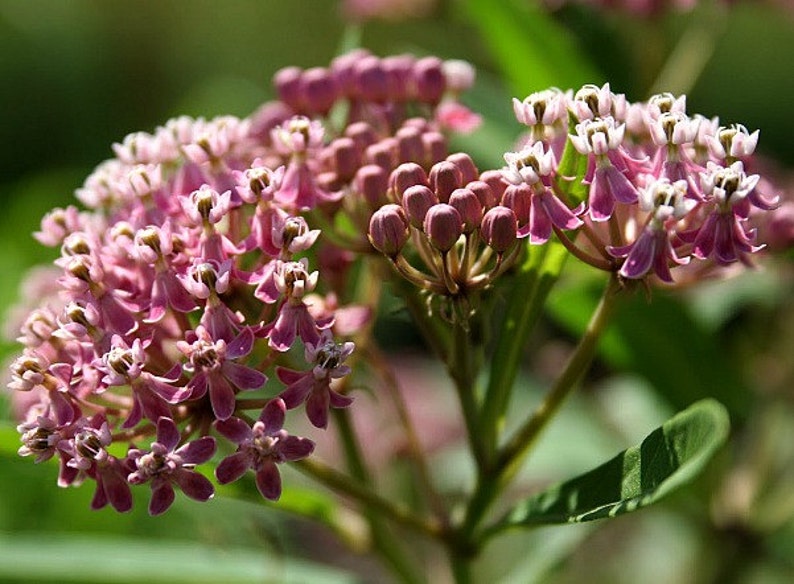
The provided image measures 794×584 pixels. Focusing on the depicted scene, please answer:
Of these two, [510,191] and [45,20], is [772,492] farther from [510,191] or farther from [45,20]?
[45,20]

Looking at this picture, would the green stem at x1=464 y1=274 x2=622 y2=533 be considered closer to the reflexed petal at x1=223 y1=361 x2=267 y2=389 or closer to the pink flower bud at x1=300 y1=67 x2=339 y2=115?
the reflexed petal at x1=223 y1=361 x2=267 y2=389

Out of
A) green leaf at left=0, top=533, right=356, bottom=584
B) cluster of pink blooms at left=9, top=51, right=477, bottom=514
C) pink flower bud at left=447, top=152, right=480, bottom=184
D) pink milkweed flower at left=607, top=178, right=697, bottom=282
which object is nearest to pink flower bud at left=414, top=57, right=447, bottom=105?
cluster of pink blooms at left=9, top=51, right=477, bottom=514

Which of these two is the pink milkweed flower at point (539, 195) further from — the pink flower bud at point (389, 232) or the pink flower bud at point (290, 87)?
the pink flower bud at point (290, 87)

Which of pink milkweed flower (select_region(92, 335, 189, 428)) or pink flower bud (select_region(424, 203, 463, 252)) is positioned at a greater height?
pink flower bud (select_region(424, 203, 463, 252))

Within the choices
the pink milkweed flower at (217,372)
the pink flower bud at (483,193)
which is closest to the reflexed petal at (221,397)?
the pink milkweed flower at (217,372)

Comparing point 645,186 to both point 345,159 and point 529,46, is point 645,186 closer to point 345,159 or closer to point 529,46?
point 345,159

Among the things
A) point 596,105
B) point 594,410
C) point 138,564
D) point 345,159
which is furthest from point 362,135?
point 594,410

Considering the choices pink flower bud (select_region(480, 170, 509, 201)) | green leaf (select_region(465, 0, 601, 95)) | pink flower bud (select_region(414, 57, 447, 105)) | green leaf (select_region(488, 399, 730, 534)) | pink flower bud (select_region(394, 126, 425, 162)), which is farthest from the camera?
green leaf (select_region(465, 0, 601, 95))
